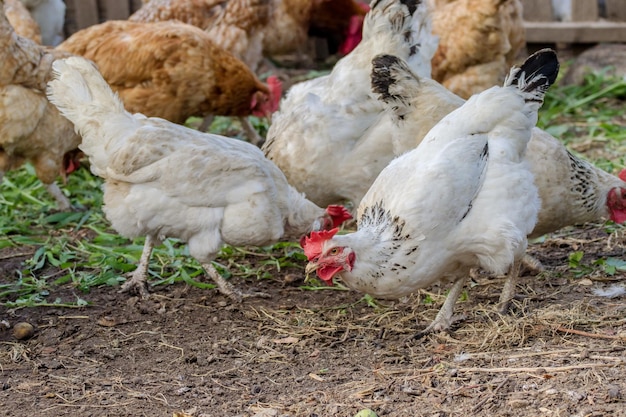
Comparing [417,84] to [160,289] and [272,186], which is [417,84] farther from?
[160,289]

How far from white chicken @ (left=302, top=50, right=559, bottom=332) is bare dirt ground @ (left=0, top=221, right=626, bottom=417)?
0.32 metres

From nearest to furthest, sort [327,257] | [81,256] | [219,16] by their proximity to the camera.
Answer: [327,257], [81,256], [219,16]

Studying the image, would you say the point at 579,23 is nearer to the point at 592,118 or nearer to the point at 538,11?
the point at 538,11

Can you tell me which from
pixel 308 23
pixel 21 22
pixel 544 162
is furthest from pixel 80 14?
pixel 544 162

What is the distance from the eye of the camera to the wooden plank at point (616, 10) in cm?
816

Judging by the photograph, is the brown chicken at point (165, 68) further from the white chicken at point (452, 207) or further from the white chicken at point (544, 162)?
the white chicken at point (452, 207)

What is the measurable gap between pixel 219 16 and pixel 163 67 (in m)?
1.52

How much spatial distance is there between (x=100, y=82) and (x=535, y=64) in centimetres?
203

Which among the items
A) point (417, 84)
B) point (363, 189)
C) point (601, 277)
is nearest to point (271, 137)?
point (363, 189)

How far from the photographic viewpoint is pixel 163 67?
568cm

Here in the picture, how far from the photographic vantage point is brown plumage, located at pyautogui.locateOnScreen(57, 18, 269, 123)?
5641 millimetres

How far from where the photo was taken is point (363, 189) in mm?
4352

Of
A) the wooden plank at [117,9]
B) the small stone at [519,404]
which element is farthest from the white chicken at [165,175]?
the wooden plank at [117,9]

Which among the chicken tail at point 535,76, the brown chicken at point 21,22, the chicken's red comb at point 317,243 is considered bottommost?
the chicken's red comb at point 317,243
